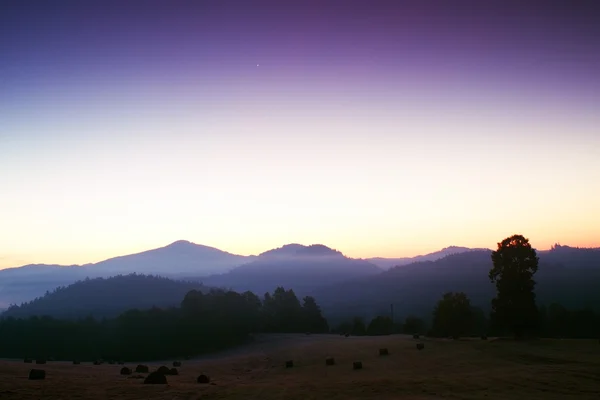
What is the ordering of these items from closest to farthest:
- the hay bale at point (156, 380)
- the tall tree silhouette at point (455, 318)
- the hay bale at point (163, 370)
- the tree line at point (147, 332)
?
the hay bale at point (156, 380) < the hay bale at point (163, 370) < the tall tree silhouette at point (455, 318) < the tree line at point (147, 332)

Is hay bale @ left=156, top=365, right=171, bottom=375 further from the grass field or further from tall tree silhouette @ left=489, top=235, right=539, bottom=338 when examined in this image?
tall tree silhouette @ left=489, top=235, right=539, bottom=338

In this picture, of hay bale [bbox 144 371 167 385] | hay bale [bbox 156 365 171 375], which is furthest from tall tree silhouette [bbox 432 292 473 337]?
hay bale [bbox 144 371 167 385]

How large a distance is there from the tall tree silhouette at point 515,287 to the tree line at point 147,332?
58901 millimetres

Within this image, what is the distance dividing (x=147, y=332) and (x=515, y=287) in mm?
72826

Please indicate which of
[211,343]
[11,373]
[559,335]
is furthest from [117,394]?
[559,335]

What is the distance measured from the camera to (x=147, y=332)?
3775 inches

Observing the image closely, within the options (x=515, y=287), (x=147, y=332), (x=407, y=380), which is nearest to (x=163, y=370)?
(x=407, y=380)

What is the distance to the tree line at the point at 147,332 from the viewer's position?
91.6 m

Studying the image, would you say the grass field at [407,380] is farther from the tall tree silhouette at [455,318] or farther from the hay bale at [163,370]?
the tall tree silhouette at [455,318]

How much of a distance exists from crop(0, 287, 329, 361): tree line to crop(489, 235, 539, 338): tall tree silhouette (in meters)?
58.9

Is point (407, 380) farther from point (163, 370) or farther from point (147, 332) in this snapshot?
point (147, 332)

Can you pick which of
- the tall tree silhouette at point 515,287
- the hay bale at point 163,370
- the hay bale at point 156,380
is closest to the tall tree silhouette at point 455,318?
the tall tree silhouette at point 515,287

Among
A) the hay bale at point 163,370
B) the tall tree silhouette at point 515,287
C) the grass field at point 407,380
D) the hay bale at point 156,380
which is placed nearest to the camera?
the grass field at point 407,380

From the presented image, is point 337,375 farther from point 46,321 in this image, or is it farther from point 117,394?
point 46,321
